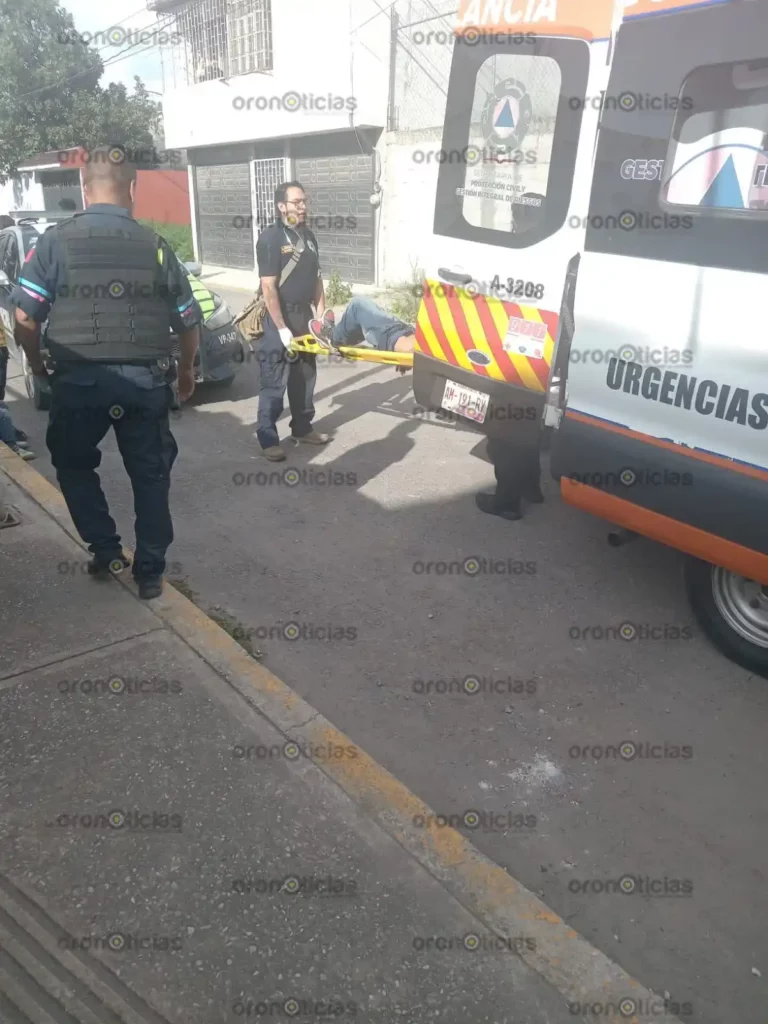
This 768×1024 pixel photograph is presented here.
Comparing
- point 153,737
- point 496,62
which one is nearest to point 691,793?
point 153,737

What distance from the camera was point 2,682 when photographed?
293cm

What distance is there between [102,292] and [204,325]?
4.21m

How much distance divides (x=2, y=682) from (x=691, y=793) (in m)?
2.52

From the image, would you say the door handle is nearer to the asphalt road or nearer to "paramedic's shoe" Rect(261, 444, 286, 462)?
the asphalt road

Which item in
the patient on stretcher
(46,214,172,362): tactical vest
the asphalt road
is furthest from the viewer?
the patient on stretcher

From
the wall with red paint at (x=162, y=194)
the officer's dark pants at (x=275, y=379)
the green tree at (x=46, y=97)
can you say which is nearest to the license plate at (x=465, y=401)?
the officer's dark pants at (x=275, y=379)

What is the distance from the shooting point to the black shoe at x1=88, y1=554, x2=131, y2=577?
368 cm

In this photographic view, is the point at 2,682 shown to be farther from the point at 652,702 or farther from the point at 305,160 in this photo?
the point at 305,160

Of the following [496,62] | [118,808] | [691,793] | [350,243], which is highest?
[496,62]

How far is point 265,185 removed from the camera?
16969 mm

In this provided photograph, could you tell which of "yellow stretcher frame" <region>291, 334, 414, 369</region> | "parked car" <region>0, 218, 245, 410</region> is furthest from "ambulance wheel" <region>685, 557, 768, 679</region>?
"parked car" <region>0, 218, 245, 410</region>

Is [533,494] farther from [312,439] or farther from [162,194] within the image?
[162,194]

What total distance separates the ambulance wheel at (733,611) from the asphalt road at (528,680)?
0.36 feet

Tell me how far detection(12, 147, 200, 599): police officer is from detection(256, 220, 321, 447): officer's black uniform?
2117 mm
